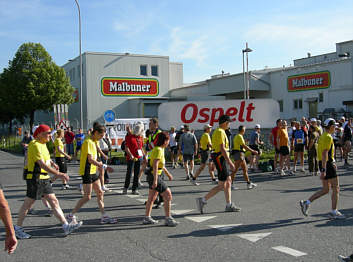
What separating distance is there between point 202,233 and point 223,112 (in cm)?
1499

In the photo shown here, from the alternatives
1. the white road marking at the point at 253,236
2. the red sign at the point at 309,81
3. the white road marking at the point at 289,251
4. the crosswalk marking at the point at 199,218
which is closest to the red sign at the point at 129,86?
the red sign at the point at 309,81

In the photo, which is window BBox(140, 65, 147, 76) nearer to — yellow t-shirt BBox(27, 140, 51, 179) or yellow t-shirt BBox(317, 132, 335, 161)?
yellow t-shirt BBox(317, 132, 335, 161)

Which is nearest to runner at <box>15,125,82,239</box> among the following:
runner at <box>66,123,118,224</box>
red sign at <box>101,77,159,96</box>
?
runner at <box>66,123,118,224</box>

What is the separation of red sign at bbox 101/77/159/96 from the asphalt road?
3862 cm

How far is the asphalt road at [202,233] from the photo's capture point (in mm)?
5277

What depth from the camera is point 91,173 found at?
6.93 m

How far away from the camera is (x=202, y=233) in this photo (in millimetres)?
6340

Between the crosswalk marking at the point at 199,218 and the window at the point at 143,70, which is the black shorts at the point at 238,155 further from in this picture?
the window at the point at 143,70

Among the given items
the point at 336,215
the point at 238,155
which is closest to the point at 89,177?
A: the point at 336,215

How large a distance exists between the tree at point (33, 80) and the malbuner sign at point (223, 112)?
27448mm

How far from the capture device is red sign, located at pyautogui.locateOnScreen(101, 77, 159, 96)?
4775 centimetres

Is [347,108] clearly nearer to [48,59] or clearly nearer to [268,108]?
[268,108]

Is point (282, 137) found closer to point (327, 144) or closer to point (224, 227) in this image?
point (327, 144)

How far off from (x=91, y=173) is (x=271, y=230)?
3.13 metres
